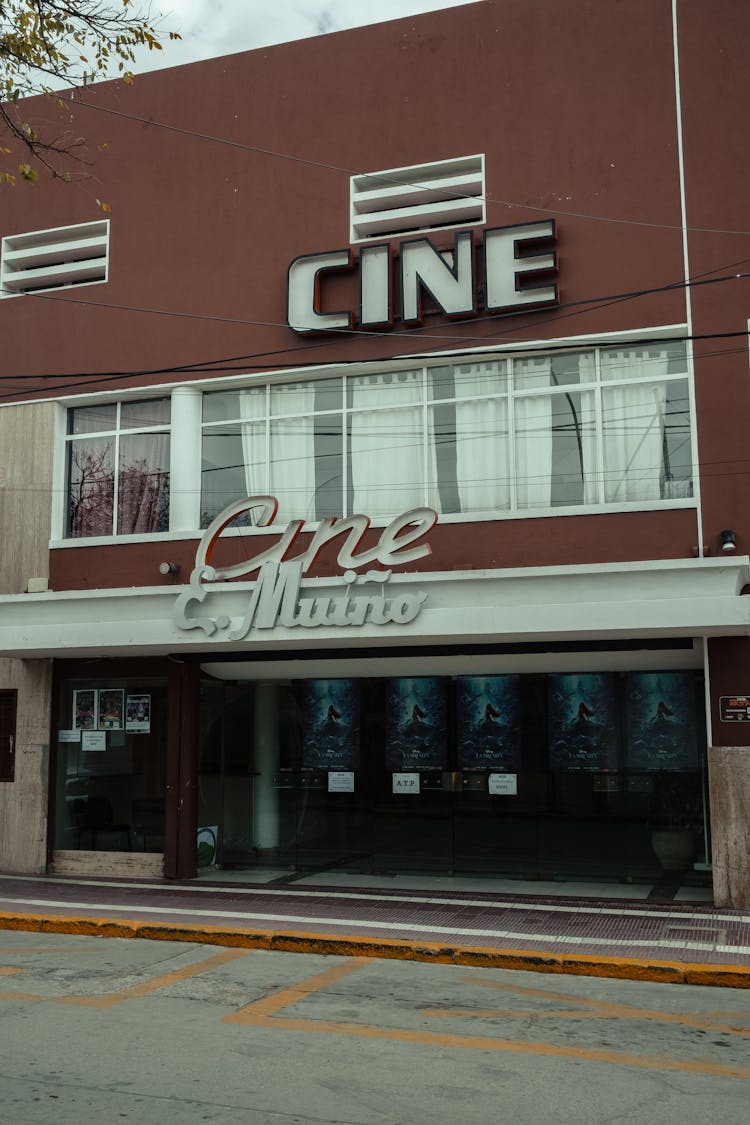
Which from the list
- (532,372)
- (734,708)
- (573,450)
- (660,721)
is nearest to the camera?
(734,708)

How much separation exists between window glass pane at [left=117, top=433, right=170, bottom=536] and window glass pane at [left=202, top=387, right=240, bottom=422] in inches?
27.6

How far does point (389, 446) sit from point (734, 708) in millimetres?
5385

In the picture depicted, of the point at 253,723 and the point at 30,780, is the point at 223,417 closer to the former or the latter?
the point at 253,723

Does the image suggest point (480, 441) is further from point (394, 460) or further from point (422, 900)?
point (422, 900)

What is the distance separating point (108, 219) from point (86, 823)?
8736 mm

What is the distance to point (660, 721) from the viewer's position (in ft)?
46.1

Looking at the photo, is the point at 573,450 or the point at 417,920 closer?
the point at 417,920

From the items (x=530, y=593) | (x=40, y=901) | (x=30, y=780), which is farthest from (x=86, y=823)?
(x=530, y=593)

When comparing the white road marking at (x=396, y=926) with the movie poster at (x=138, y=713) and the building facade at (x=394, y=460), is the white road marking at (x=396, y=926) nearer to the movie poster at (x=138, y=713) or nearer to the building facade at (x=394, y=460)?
the building facade at (x=394, y=460)

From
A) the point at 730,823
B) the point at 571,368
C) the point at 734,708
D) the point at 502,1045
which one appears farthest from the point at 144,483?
the point at 502,1045

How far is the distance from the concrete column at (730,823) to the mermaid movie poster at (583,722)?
179cm

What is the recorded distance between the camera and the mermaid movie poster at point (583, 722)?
46.8ft

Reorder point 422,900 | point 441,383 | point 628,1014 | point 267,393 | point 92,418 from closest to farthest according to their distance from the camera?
point 628,1014
point 422,900
point 441,383
point 267,393
point 92,418

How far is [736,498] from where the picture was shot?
1291cm
